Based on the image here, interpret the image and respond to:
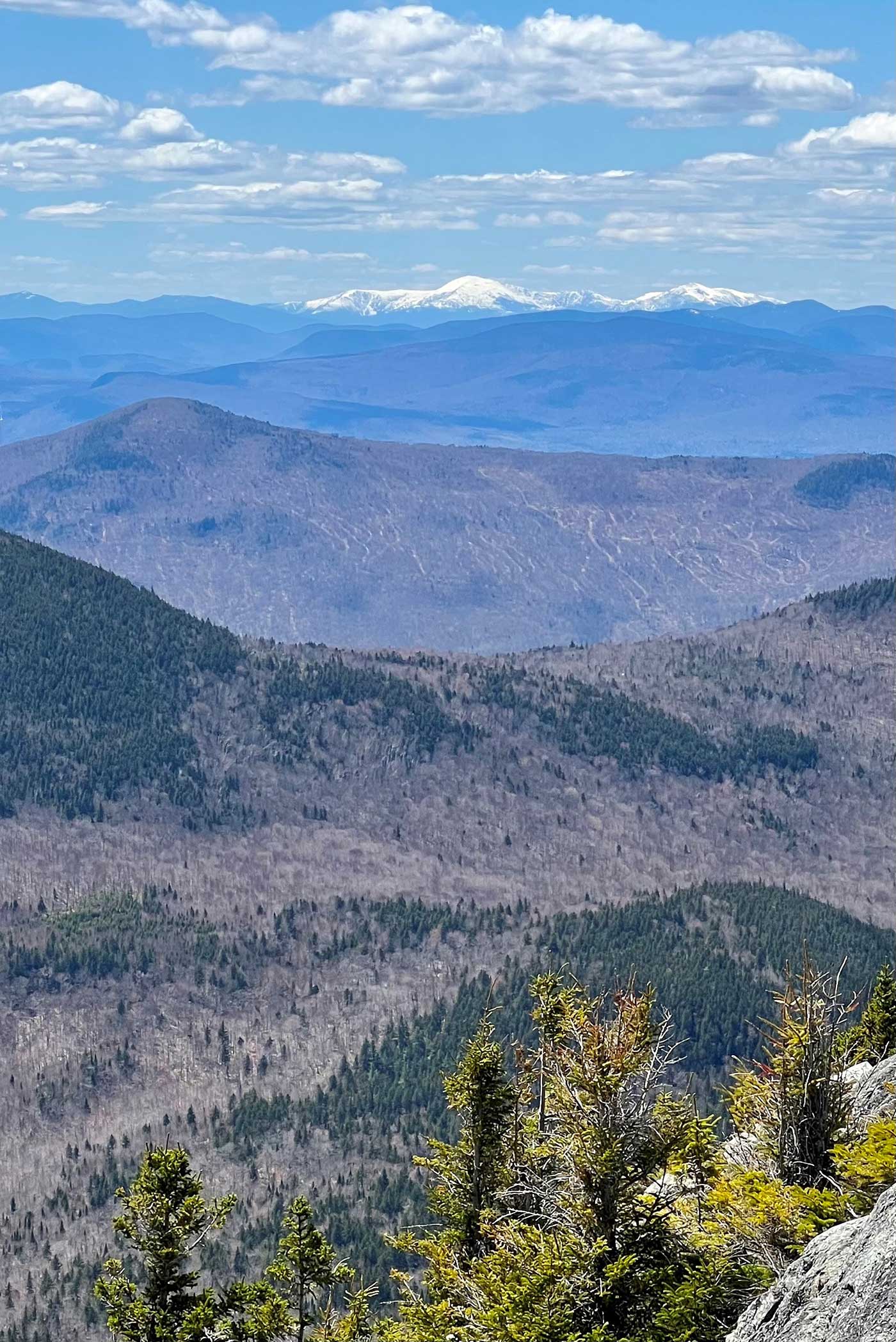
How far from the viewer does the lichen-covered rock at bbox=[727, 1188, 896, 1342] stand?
30703 mm

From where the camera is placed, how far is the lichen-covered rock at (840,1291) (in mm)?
30703

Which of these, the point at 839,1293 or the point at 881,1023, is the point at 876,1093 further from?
the point at 881,1023

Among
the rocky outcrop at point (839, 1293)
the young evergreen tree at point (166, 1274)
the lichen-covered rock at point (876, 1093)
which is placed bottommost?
the young evergreen tree at point (166, 1274)

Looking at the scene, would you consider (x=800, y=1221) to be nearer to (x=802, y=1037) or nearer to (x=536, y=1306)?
(x=802, y=1037)

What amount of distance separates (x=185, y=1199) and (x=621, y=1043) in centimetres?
2057

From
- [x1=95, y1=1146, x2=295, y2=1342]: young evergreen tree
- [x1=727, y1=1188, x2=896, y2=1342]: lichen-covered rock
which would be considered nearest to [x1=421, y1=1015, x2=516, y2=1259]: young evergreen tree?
[x1=95, y1=1146, x2=295, y2=1342]: young evergreen tree

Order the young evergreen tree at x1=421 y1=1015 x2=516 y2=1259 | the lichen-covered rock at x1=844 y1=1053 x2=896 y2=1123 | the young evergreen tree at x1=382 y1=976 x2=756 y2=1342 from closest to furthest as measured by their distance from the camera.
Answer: the young evergreen tree at x1=382 y1=976 x2=756 y2=1342 < the lichen-covered rock at x1=844 y1=1053 x2=896 y2=1123 < the young evergreen tree at x1=421 y1=1015 x2=516 y2=1259

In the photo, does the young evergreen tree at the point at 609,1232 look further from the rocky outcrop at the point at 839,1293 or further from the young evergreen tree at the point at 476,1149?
the young evergreen tree at the point at 476,1149

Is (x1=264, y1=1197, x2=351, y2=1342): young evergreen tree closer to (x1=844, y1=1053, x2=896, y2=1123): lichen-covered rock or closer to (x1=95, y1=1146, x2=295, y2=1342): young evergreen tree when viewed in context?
(x1=95, y1=1146, x2=295, y2=1342): young evergreen tree

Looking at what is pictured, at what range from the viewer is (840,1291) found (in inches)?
1250

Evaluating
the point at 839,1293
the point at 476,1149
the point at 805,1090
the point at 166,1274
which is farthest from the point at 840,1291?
the point at 166,1274

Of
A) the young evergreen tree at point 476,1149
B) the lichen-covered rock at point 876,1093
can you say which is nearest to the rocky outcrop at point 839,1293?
the lichen-covered rock at point 876,1093

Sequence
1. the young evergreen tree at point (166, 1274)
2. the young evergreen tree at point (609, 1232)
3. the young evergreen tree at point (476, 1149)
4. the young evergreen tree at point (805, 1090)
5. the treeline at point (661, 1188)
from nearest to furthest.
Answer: the treeline at point (661, 1188), the young evergreen tree at point (609, 1232), the young evergreen tree at point (805, 1090), the young evergreen tree at point (166, 1274), the young evergreen tree at point (476, 1149)

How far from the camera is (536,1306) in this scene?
3809 centimetres
